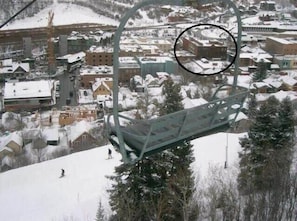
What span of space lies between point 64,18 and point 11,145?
31269mm

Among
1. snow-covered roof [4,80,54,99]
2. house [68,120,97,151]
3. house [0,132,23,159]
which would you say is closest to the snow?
snow-covered roof [4,80,54,99]

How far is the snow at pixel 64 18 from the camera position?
132ft

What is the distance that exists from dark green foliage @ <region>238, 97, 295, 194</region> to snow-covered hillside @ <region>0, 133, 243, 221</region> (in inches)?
60.2

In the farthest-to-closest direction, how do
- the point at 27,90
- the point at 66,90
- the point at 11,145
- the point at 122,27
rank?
the point at 66,90
the point at 27,90
the point at 11,145
the point at 122,27

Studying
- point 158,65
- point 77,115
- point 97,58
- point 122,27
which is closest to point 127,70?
point 158,65

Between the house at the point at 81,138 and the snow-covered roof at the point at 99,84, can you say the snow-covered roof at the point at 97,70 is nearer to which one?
the snow-covered roof at the point at 99,84

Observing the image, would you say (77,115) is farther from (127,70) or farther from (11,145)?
(127,70)

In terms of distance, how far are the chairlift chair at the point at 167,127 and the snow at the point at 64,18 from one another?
128ft

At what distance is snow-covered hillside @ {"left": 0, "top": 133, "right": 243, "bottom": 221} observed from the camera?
25.8ft

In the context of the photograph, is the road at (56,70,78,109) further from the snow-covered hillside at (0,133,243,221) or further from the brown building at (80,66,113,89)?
the snow-covered hillside at (0,133,243,221)

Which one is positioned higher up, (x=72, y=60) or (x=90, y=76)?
(x=72, y=60)

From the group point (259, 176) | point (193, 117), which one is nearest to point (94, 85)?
point (259, 176)

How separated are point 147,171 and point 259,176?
226 cm

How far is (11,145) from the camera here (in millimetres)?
13945
